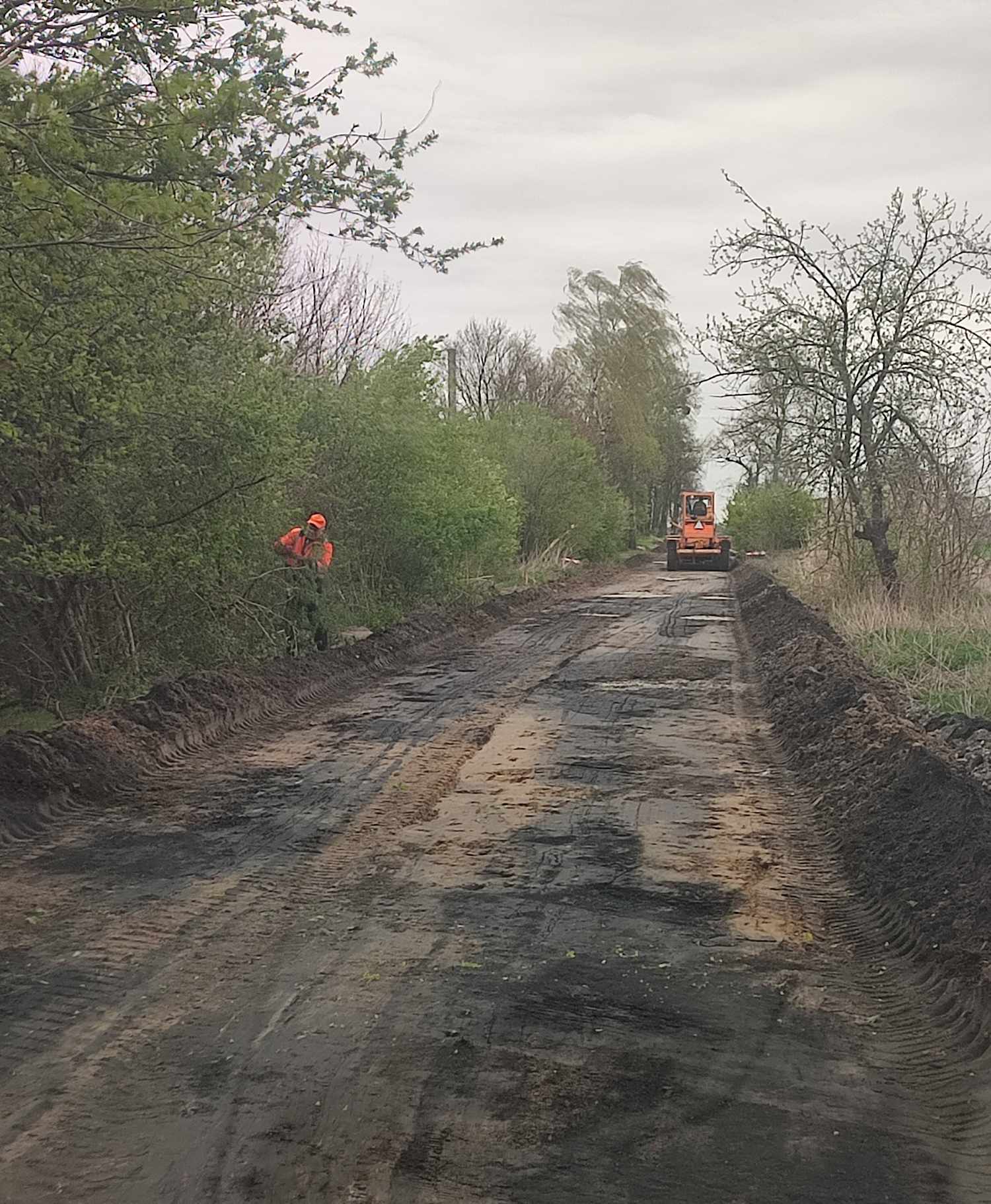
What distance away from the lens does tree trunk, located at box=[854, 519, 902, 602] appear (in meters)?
17.8

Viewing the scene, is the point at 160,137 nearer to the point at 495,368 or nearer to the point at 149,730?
the point at 149,730

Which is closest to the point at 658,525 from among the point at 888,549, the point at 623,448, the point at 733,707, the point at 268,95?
the point at 623,448

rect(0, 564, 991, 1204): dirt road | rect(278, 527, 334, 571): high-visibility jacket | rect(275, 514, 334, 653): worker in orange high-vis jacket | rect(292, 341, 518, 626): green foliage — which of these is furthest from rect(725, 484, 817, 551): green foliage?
rect(0, 564, 991, 1204): dirt road

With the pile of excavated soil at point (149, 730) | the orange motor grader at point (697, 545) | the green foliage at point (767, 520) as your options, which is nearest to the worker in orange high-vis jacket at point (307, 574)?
the pile of excavated soil at point (149, 730)

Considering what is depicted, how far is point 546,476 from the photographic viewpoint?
110ft

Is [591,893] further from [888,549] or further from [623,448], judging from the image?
[623,448]

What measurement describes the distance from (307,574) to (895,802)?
8113 mm

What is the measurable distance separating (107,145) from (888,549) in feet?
46.7

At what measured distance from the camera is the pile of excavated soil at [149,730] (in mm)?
7906

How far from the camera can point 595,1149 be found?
3.63 metres

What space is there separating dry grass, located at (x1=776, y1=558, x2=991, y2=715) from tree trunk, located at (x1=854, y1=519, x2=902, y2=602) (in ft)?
0.93

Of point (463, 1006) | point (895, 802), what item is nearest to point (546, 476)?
point (895, 802)

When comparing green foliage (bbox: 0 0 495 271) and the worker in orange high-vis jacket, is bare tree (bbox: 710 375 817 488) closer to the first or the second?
the worker in orange high-vis jacket

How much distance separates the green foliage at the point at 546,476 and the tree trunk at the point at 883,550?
42.7 ft
